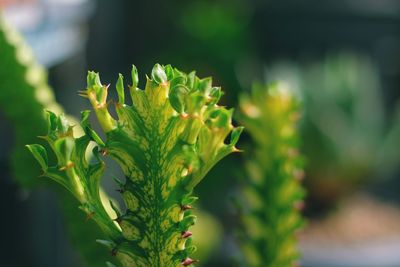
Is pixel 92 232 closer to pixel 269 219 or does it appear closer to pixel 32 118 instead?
pixel 32 118

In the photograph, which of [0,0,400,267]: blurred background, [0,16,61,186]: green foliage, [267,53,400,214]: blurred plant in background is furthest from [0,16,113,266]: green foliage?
[267,53,400,214]: blurred plant in background

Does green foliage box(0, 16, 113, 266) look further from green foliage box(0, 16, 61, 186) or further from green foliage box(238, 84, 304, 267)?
green foliage box(238, 84, 304, 267)

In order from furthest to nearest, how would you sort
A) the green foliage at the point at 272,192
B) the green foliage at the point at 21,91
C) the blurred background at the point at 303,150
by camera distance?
the blurred background at the point at 303,150 → the green foliage at the point at 272,192 → the green foliage at the point at 21,91

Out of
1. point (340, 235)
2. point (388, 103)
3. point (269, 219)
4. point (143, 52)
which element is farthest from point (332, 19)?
point (269, 219)

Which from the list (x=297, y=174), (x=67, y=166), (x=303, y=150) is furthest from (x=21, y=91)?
(x=303, y=150)

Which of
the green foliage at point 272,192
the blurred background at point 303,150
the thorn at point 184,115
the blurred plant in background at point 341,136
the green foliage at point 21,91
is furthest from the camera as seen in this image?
the blurred plant in background at point 341,136

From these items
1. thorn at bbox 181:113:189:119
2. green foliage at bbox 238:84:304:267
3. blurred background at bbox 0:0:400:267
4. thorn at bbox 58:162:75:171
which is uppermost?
blurred background at bbox 0:0:400:267

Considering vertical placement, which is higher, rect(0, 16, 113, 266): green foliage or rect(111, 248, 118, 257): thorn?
rect(0, 16, 113, 266): green foliage

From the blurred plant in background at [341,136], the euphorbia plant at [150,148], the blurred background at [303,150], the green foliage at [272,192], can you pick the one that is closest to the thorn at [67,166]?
the euphorbia plant at [150,148]

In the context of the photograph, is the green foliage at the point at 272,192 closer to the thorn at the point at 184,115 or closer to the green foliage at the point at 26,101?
the green foliage at the point at 26,101
